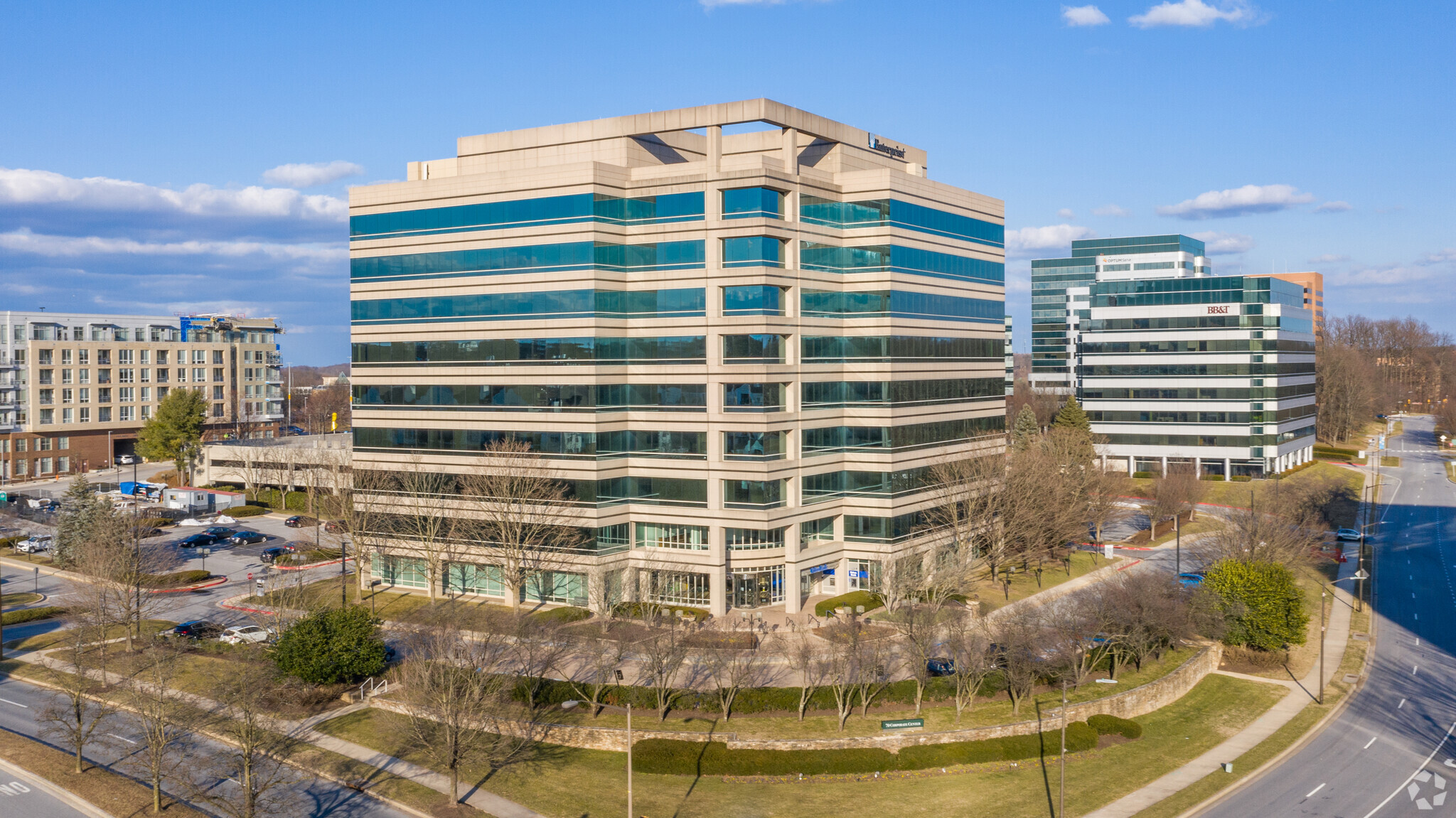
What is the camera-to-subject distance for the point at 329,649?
2131 inches

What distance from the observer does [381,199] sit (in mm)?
76750

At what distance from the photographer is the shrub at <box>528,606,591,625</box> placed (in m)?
67.1

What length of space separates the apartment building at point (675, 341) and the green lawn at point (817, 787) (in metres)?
21.3

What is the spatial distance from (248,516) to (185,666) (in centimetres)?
5628

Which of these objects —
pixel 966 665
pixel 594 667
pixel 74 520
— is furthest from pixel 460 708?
pixel 74 520

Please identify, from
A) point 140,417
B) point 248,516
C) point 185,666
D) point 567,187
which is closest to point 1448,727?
point 567,187

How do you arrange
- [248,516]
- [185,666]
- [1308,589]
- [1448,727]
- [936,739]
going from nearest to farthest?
[936,739] < [1448,727] < [185,666] < [1308,589] < [248,516]

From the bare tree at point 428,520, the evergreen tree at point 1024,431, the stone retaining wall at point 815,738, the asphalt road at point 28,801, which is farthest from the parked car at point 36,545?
the evergreen tree at point 1024,431

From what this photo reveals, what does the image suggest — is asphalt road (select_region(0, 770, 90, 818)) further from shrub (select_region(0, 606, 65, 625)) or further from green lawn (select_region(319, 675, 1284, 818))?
shrub (select_region(0, 606, 65, 625))

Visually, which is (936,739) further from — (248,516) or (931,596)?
(248,516)

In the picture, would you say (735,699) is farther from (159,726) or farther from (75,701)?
(75,701)

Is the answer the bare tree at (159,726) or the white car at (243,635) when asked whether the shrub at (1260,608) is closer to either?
the bare tree at (159,726)

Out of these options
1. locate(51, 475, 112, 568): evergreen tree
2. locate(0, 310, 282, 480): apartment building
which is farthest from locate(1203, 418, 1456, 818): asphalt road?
locate(0, 310, 282, 480): apartment building

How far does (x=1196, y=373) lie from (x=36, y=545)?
13009 cm
